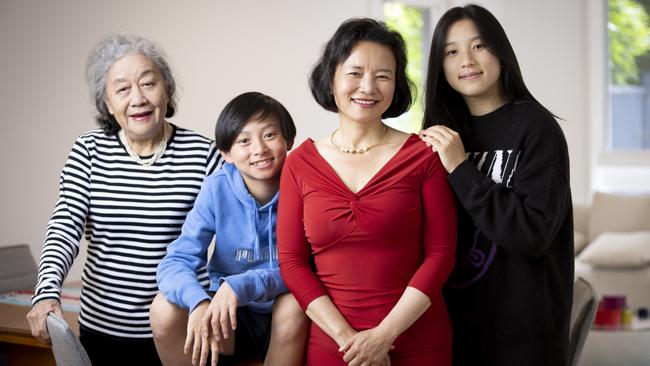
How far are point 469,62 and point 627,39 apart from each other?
6.27 meters

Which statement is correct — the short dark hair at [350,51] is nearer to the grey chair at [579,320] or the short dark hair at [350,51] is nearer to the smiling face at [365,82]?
the smiling face at [365,82]

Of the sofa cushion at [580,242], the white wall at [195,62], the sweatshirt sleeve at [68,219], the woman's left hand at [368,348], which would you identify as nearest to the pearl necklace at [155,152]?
the sweatshirt sleeve at [68,219]

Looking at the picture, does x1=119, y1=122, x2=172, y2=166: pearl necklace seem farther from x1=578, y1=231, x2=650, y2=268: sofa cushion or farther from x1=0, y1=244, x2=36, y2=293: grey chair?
x1=578, y1=231, x2=650, y2=268: sofa cushion

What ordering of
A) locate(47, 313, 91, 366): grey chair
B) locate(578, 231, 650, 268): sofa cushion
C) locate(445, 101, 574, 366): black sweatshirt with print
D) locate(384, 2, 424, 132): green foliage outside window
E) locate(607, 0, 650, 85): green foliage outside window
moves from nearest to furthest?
locate(445, 101, 574, 366): black sweatshirt with print, locate(47, 313, 91, 366): grey chair, locate(578, 231, 650, 268): sofa cushion, locate(384, 2, 424, 132): green foliage outside window, locate(607, 0, 650, 85): green foliage outside window

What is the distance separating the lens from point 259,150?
209 centimetres

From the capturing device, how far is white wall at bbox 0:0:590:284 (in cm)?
508

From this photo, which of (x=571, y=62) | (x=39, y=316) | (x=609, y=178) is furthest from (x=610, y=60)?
(x=39, y=316)

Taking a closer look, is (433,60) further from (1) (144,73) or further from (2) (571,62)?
(2) (571,62)

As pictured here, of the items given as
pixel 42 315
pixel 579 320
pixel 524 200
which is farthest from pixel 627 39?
pixel 42 315

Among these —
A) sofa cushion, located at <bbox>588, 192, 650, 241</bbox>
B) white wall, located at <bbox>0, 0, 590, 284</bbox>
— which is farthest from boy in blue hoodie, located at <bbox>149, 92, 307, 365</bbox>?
sofa cushion, located at <bbox>588, 192, 650, 241</bbox>

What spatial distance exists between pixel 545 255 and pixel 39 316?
50.0 inches

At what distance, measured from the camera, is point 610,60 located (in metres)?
7.86

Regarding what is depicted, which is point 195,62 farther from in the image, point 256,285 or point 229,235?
point 256,285

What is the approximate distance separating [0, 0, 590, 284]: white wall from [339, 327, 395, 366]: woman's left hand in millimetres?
3416
